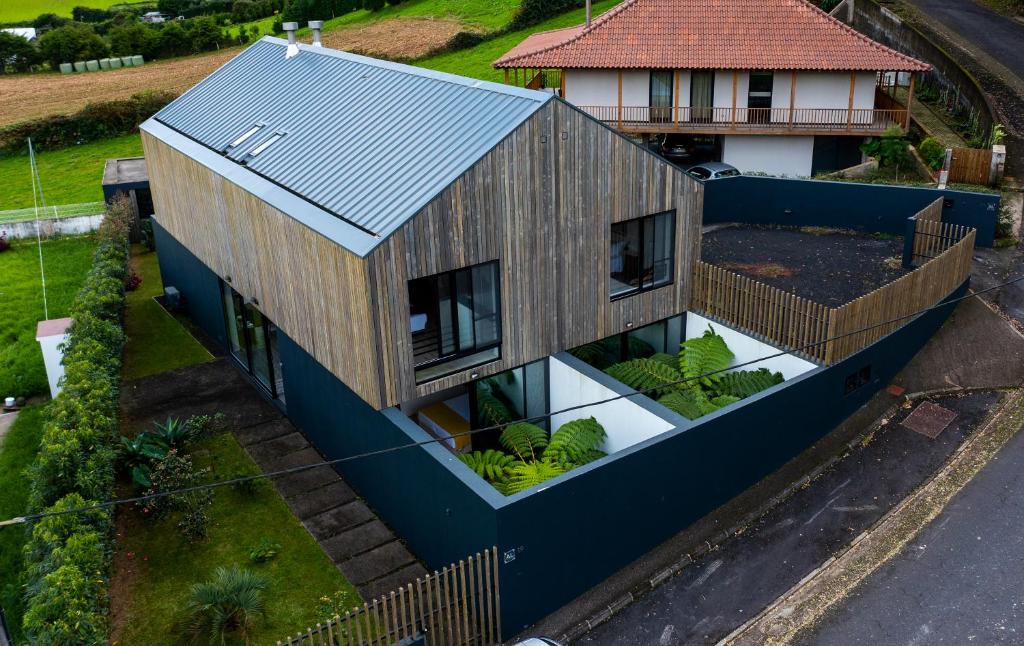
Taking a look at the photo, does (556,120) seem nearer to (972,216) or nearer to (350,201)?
Answer: (350,201)

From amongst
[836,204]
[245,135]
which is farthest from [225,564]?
[836,204]

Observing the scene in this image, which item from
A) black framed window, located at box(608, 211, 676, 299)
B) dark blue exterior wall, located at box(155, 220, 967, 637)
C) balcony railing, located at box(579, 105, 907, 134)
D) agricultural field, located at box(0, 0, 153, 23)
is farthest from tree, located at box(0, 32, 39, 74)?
black framed window, located at box(608, 211, 676, 299)

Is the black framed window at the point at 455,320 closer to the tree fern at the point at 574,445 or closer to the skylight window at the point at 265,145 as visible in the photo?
the tree fern at the point at 574,445

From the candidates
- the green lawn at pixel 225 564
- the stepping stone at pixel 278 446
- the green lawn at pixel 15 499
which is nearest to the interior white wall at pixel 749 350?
the stepping stone at pixel 278 446

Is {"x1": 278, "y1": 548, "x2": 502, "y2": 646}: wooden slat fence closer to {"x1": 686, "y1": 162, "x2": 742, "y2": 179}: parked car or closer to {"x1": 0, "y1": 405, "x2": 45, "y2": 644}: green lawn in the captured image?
{"x1": 0, "y1": 405, "x2": 45, "y2": 644}: green lawn

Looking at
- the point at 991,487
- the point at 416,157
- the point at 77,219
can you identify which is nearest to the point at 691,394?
the point at 991,487

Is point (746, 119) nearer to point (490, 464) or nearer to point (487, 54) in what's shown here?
point (490, 464)
